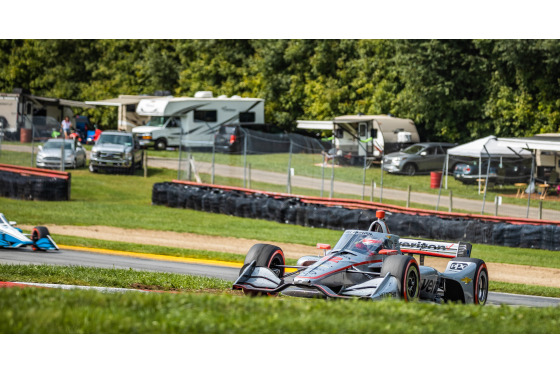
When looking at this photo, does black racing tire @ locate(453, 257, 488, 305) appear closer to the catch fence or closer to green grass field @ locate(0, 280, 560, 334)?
green grass field @ locate(0, 280, 560, 334)

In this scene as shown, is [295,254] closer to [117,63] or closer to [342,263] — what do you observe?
[342,263]

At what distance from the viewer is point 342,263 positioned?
12.2 meters

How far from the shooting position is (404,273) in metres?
11.7

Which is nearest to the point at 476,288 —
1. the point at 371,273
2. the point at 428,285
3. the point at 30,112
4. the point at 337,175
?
the point at 428,285

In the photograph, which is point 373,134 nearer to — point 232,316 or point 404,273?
point 404,273

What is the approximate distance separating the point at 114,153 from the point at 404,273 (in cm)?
2763

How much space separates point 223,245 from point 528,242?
8.97 metres

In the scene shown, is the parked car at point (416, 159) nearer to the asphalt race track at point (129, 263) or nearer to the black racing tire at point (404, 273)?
the asphalt race track at point (129, 263)

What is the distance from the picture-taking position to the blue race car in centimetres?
1814

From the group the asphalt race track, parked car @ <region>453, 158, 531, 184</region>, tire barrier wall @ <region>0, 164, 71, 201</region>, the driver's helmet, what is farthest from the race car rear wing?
tire barrier wall @ <region>0, 164, 71, 201</region>

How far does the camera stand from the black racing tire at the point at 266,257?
12.6m

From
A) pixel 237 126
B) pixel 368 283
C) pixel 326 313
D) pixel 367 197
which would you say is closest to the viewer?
pixel 326 313

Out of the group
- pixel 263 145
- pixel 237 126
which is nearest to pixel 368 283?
pixel 263 145

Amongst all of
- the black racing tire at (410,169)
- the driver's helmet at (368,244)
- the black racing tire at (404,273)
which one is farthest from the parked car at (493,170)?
the black racing tire at (404,273)
